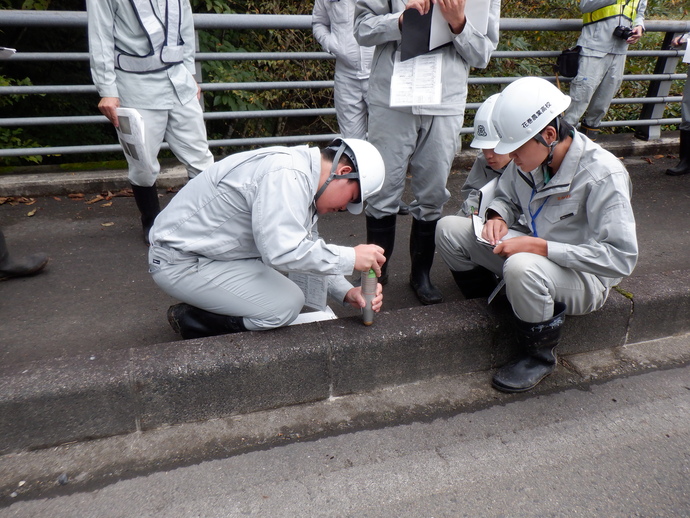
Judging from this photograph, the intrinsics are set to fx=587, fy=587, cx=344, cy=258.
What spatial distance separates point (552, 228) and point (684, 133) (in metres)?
4.06

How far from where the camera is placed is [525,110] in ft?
8.51

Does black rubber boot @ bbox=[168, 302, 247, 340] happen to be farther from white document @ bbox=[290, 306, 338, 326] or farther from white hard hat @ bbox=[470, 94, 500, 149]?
white hard hat @ bbox=[470, 94, 500, 149]

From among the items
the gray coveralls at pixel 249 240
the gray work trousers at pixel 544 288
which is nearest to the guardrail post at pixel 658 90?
the gray work trousers at pixel 544 288

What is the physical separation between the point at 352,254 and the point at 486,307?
0.89 metres

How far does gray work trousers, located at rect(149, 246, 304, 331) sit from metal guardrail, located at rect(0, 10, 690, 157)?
2.54 metres

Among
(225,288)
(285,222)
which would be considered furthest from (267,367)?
(285,222)

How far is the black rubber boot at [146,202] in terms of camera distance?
417 cm

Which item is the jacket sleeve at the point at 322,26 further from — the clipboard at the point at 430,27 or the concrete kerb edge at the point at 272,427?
the concrete kerb edge at the point at 272,427

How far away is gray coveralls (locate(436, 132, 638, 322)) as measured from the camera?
256 centimetres

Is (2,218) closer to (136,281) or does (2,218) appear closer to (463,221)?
(136,281)

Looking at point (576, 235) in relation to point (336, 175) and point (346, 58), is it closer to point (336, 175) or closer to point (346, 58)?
point (336, 175)

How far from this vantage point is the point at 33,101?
22.6ft

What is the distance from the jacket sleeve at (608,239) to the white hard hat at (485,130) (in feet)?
1.73

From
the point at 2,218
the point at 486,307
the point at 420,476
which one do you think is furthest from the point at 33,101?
the point at 420,476
